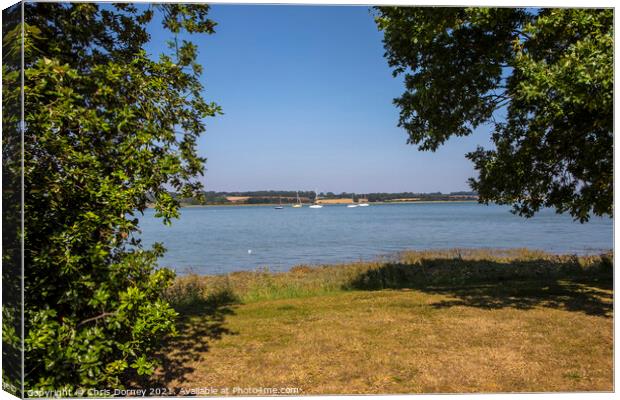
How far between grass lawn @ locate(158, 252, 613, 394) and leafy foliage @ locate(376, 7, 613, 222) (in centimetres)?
247

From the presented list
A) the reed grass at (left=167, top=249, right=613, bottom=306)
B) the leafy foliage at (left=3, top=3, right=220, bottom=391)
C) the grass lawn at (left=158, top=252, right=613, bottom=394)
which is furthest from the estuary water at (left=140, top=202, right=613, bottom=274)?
the leafy foliage at (left=3, top=3, right=220, bottom=391)

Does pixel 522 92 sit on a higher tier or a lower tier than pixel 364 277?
higher

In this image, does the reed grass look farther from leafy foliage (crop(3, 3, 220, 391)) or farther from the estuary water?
leafy foliage (crop(3, 3, 220, 391))

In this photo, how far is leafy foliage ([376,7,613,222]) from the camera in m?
7.19

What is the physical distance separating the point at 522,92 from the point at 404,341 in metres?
4.53

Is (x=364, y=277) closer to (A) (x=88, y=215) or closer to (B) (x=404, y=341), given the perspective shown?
(B) (x=404, y=341)

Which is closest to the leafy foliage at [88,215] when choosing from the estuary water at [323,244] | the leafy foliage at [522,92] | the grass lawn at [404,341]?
the grass lawn at [404,341]

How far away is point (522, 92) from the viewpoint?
7.59 m

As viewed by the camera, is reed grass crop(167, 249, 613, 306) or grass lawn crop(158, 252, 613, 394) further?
reed grass crop(167, 249, 613, 306)

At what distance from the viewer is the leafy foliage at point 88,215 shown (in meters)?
4.81

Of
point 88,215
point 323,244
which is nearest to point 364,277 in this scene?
point 88,215

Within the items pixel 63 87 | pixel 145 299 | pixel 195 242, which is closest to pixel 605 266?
pixel 145 299

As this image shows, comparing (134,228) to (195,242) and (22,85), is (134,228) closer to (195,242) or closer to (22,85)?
(22,85)

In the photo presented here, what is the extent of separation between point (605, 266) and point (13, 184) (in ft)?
53.6
